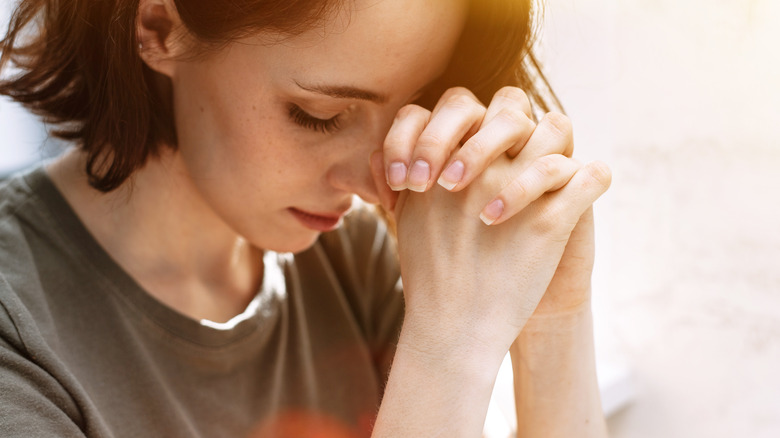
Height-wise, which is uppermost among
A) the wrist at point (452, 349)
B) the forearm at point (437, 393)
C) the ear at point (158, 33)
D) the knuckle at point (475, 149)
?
the ear at point (158, 33)

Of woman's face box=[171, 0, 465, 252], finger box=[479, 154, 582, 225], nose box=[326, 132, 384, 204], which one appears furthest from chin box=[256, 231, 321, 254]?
finger box=[479, 154, 582, 225]

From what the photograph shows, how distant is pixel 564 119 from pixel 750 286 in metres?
0.43

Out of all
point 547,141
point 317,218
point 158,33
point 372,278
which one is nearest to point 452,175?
Result: point 547,141

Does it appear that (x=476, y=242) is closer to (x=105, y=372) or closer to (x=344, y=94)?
(x=344, y=94)

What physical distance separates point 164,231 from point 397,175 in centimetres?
44

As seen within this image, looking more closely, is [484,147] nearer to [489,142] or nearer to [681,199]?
[489,142]

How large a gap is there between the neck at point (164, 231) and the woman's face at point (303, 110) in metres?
0.06

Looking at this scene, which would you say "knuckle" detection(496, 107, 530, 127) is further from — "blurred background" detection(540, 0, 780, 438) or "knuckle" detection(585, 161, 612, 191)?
"blurred background" detection(540, 0, 780, 438)

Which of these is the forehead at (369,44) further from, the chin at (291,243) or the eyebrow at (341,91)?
the chin at (291,243)

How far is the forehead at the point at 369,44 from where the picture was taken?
765 mm

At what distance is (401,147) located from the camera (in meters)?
0.78

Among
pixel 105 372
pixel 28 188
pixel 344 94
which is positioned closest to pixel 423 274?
pixel 344 94

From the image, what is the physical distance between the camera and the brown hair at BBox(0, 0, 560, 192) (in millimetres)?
834

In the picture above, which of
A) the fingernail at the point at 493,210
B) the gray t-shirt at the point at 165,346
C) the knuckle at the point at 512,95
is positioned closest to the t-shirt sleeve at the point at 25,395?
the gray t-shirt at the point at 165,346
